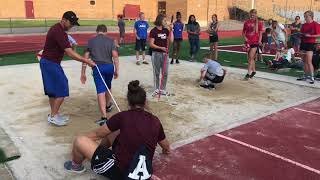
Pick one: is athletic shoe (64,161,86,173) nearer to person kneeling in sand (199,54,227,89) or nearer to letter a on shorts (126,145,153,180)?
letter a on shorts (126,145,153,180)

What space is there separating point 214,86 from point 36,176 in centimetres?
636

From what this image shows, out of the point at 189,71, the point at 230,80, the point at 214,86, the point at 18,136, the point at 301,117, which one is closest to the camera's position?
the point at 18,136

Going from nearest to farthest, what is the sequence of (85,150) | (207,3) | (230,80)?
(85,150) < (230,80) < (207,3)

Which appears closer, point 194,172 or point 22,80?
point 194,172

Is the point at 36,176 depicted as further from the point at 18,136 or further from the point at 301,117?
the point at 301,117

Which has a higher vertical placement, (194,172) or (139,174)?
(139,174)

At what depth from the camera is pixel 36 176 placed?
4.89 m

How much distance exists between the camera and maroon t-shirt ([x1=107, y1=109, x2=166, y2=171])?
4.14 metres

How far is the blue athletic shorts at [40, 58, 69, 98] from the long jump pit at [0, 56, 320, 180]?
0.65 m

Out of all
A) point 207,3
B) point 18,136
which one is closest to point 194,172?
point 18,136

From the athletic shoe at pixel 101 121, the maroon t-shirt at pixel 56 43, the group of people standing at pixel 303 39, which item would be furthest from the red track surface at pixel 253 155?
the group of people standing at pixel 303 39

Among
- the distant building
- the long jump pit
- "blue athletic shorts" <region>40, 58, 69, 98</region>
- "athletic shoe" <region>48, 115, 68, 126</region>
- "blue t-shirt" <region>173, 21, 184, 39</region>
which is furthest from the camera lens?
the distant building

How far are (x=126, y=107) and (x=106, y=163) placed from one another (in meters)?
3.84

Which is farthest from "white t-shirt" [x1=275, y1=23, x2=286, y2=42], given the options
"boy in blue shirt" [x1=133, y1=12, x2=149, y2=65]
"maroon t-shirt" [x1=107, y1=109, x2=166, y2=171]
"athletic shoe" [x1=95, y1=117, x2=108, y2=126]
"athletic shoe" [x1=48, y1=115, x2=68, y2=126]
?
"maroon t-shirt" [x1=107, y1=109, x2=166, y2=171]
